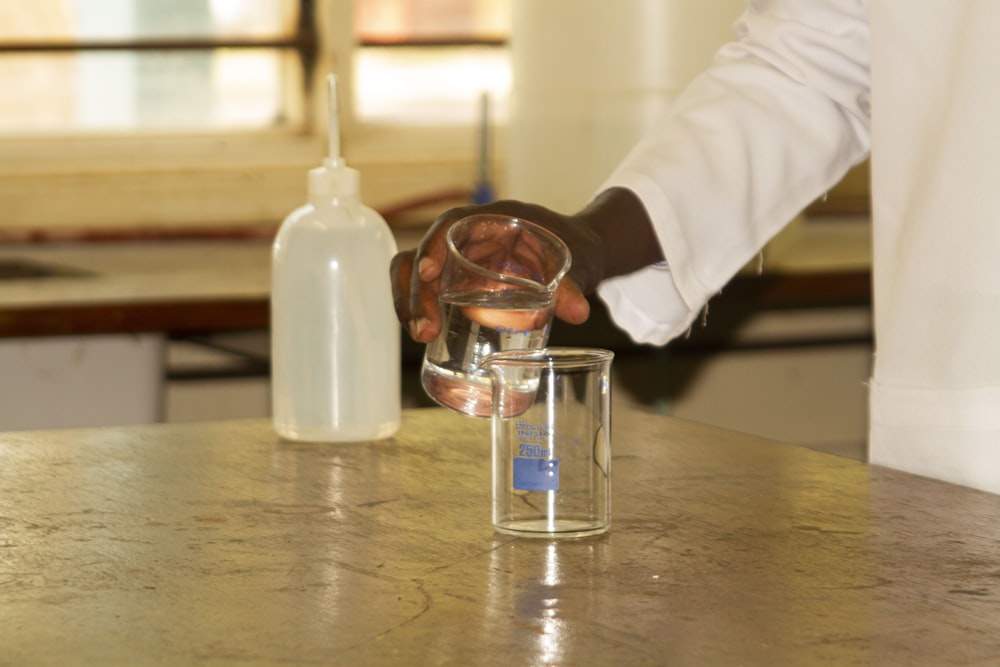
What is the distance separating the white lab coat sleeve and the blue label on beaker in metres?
0.37

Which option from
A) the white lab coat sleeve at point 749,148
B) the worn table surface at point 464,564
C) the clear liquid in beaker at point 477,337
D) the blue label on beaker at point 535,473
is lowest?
the worn table surface at point 464,564

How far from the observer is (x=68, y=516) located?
2.80 feet

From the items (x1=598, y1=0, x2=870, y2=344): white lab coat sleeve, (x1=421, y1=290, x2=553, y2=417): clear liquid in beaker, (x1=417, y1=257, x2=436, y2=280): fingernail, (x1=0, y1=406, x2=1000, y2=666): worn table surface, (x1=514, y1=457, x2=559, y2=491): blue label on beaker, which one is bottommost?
(x1=0, y1=406, x2=1000, y2=666): worn table surface

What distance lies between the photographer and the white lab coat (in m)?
1.01

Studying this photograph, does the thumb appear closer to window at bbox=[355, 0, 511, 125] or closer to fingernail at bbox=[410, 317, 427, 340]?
fingernail at bbox=[410, 317, 427, 340]

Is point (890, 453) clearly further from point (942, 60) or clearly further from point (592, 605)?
point (592, 605)

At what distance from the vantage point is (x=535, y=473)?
80 cm

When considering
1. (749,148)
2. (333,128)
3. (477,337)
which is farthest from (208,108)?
(477,337)

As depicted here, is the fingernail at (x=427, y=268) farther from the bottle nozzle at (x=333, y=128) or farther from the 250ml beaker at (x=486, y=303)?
the bottle nozzle at (x=333, y=128)

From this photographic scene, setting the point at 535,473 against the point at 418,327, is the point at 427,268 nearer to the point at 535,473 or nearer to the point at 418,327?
the point at 418,327

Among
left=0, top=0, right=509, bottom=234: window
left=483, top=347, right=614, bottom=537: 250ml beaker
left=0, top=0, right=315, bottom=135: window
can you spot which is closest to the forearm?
left=483, top=347, right=614, bottom=537: 250ml beaker

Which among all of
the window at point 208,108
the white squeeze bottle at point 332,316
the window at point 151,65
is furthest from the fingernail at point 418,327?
the window at point 151,65

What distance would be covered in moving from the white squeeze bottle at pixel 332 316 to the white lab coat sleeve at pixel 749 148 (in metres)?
0.21

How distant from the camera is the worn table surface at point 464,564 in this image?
1.93 feet
